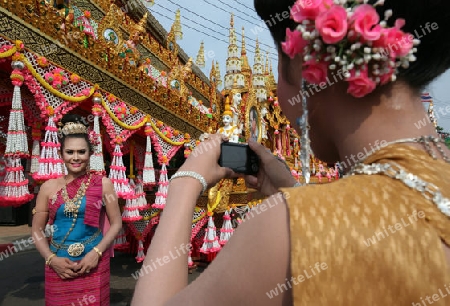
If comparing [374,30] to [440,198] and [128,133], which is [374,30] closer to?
[440,198]

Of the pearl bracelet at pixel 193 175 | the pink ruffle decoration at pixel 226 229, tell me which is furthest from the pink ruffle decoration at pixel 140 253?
the pearl bracelet at pixel 193 175

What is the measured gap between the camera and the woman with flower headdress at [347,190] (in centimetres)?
46

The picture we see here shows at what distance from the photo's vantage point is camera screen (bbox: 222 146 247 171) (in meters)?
0.94

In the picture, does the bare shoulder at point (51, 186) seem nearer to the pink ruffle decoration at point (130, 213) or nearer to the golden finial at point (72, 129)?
the golden finial at point (72, 129)

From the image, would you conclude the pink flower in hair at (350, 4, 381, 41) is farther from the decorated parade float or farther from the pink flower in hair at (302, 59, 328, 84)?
the decorated parade float

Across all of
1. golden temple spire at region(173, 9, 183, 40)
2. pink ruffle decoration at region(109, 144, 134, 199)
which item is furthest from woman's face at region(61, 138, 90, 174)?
golden temple spire at region(173, 9, 183, 40)

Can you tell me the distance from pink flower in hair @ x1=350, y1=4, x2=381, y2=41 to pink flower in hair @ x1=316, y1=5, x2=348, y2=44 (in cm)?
2

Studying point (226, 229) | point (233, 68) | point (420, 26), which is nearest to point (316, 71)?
point (420, 26)

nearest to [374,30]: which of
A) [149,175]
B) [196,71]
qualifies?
[149,175]

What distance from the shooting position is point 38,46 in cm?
269

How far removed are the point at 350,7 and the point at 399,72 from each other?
0.17 meters

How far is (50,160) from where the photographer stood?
2.58 m

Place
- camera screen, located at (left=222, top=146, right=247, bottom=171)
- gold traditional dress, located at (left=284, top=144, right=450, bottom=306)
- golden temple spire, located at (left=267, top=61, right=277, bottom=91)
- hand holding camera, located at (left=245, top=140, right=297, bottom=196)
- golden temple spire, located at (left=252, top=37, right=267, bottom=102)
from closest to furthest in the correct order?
gold traditional dress, located at (left=284, top=144, right=450, bottom=306) → camera screen, located at (left=222, top=146, right=247, bottom=171) → hand holding camera, located at (left=245, top=140, right=297, bottom=196) → golden temple spire, located at (left=252, top=37, right=267, bottom=102) → golden temple spire, located at (left=267, top=61, right=277, bottom=91)

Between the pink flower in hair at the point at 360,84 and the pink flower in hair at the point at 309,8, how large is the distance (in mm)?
144
